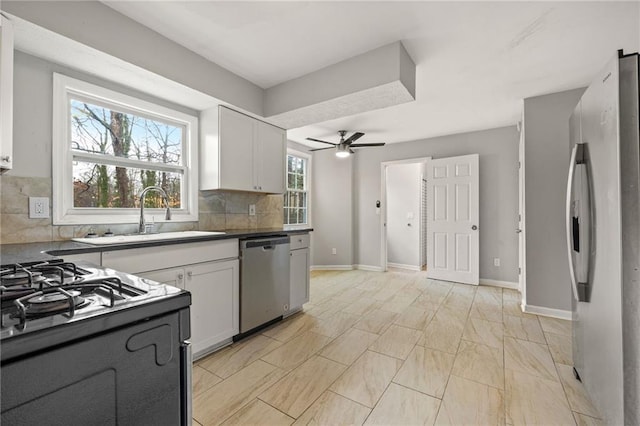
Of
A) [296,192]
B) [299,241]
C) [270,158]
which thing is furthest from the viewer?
[296,192]

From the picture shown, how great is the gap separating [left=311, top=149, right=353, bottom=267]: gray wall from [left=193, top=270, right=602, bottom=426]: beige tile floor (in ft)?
7.26

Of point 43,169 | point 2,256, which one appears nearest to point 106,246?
point 2,256

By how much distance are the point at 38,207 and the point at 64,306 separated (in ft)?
5.72

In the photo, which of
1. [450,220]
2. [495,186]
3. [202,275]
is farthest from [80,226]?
[495,186]

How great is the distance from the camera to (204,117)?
274cm

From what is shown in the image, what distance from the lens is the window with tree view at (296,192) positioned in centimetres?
494

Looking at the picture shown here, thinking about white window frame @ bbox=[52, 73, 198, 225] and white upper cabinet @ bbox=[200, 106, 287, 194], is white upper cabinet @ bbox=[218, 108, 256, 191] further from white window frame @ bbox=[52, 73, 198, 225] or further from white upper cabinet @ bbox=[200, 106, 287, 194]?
white window frame @ bbox=[52, 73, 198, 225]

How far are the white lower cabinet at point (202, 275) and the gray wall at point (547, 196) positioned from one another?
124 inches

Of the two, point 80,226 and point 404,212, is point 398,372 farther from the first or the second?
point 404,212

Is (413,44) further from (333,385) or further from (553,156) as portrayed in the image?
(333,385)

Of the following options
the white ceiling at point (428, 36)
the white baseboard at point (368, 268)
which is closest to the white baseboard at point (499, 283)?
the white baseboard at point (368, 268)

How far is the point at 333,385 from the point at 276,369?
17.1 inches

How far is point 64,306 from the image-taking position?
0.62 metres

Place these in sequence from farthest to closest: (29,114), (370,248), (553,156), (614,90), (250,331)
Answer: (370,248) < (553,156) < (250,331) < (29,114) < (614,90)
